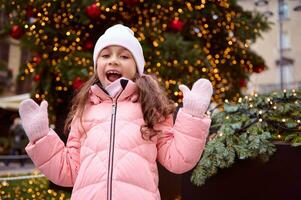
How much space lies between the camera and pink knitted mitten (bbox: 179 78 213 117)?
1849mm

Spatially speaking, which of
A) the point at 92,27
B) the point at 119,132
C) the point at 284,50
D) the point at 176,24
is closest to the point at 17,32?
the point at 92,27

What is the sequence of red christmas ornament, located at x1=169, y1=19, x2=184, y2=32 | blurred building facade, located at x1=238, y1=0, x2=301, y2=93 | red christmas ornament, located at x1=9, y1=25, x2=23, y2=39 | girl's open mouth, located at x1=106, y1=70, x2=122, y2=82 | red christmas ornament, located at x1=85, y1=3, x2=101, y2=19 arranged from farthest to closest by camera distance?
blurred building facade, located at x1=238, y1=0, x2=301, y2=93, red christmas ornament, located at x1=9, y1=25, x2=23, y2=39, red christmas ornament, located at x1=169, y1=19, x2=184, y2=32, red christmas ornament, located at x1=85, y1=3, x2=101, y2=19, girl's open mouth, located at x1=106, y1=70, x2=122, y2=82

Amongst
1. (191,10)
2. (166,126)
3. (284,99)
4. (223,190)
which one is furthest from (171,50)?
(166,126)

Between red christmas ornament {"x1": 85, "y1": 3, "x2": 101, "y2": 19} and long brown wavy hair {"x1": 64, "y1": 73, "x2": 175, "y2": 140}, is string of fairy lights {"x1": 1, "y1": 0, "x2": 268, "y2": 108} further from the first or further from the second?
long brown wavy hair {"x1": 64, "y1": 73, "x2": 175, "y2": 140}

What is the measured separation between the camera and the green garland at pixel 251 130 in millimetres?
2811

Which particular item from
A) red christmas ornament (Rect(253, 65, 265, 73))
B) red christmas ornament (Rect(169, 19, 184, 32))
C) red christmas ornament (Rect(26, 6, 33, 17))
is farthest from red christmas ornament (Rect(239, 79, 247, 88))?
red christmas ornament (Rect(26, 6, 33, 17))

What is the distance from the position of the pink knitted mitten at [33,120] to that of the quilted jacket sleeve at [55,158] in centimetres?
3

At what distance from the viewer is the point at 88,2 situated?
18.8 feet

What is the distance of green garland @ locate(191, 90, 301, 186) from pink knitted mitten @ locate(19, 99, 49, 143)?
1.36m

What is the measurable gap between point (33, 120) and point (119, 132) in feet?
1.50

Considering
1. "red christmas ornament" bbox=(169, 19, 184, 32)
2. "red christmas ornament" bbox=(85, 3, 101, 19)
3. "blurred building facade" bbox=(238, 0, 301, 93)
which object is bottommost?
"blurred building facade" bbox=(238, 0, 301, 93)

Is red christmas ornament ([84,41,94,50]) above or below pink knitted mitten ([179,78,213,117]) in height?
below


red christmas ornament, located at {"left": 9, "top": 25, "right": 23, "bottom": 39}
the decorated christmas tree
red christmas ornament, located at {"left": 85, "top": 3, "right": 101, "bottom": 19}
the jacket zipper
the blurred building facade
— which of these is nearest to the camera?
the jacket zipper

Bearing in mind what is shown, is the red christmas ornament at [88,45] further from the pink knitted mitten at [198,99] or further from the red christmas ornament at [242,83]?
the pink knitted mitten at [198,99]
